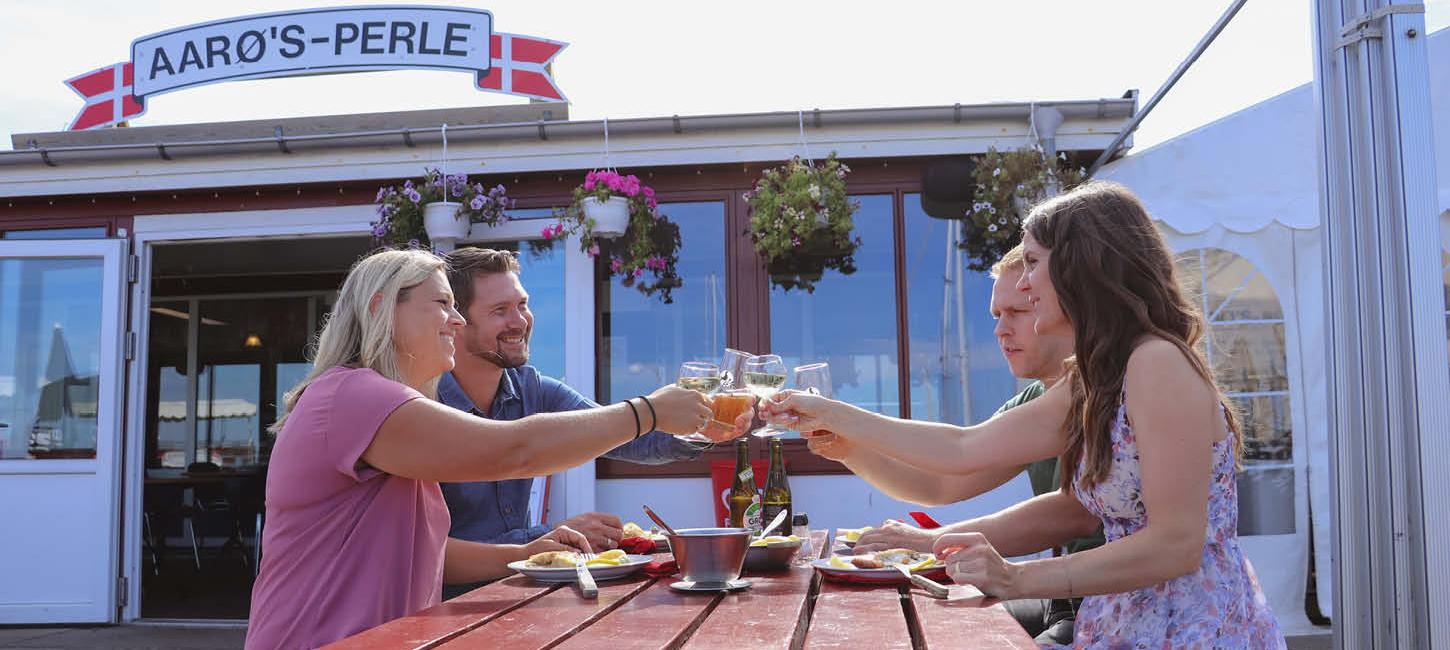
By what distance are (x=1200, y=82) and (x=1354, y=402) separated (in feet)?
6.38

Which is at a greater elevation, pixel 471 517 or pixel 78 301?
pixel 78 301

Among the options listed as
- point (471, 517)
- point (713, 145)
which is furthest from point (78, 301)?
point (471, 517)

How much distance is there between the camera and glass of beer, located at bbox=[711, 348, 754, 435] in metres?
2.38

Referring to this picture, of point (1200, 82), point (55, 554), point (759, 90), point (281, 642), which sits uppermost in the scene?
point (759, 90)

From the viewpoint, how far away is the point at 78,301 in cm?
642

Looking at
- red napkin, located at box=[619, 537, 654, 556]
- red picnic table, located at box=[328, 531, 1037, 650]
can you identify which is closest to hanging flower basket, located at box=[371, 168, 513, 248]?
red napkin, located at box=[619, 537, 654, 556]

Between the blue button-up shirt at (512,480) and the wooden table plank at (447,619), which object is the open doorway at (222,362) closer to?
the blue button-up shirt at (512,480)

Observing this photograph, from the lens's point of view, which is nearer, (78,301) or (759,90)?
(759,90)

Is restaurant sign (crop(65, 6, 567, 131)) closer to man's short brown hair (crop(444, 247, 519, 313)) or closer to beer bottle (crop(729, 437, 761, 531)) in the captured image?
man's short brown hair (crop(444, 247, 519, 313))

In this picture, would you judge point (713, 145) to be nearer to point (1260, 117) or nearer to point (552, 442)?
point (1260, 117)

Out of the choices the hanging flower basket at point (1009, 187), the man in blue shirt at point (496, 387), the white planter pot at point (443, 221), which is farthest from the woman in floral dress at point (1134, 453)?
the white planter pot at point (443, 221)

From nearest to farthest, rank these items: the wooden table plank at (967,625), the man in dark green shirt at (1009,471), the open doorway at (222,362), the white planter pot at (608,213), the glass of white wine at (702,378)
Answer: the wooden table plank at (967,625), the glass of white wine at (702,378), the man in dark green shirt at (1009,471), the white planter pot at (608,213), the open doorway at (222,362)

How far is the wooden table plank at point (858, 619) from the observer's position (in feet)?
4.94

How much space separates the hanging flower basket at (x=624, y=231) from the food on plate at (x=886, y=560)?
3302mm
